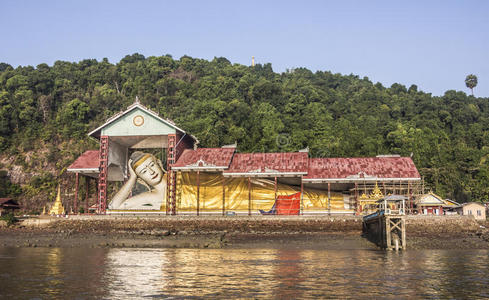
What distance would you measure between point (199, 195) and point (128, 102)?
56.4 metres

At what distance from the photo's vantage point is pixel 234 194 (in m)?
45.0

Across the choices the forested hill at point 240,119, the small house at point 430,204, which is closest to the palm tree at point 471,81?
the forested hill at point 240,119

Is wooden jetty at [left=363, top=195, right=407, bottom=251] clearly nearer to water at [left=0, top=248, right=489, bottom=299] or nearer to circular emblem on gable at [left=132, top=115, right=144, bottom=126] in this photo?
water at [left=0, top=248, right=489, bottom=299]

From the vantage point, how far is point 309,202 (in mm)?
43906

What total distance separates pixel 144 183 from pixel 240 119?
33725 millimetres

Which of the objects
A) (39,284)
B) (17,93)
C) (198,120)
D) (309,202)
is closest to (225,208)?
(309,202)

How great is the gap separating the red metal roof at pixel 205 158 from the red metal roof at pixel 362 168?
776 centimetres

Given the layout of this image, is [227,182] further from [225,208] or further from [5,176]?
[5,176]

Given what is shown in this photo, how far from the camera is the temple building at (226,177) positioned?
42.1 m

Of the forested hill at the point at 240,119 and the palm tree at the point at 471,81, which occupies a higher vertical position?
the palm tree at the point at 471,81

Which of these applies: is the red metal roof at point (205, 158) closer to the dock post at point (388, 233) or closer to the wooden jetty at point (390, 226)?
the wooden jetty at point (390, 226)

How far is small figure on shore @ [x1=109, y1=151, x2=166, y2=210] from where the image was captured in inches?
1837

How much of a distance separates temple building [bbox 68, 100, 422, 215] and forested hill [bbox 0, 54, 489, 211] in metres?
22.2

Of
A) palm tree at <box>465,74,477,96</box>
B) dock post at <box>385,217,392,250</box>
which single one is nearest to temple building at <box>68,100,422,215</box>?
dock post at <box>385,217,392,250</box>
